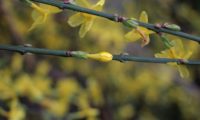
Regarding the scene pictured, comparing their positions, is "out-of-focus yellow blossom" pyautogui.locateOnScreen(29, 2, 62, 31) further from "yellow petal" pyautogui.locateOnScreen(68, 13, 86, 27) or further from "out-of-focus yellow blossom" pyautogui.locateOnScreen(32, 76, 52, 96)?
"out-of-focus yellow blossom" pyautogui.locateOnScreen(32, 76, 52, 96)

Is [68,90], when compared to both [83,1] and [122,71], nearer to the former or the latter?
[122,71]

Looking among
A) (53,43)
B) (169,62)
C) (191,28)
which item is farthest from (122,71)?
(169,62)

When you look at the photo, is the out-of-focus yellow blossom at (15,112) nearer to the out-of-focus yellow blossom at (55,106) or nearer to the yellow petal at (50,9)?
the out-of-focus yellow blossom at (55,106)

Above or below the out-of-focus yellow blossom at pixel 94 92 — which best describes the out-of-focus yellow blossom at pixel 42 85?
below

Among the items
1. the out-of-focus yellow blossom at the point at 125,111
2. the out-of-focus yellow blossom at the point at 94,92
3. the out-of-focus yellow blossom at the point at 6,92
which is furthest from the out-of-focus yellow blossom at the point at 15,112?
the out-of-focus yellow blossom at the point at 125,111

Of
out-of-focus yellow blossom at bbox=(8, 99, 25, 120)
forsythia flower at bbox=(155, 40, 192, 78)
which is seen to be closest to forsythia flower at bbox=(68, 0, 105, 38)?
forsythia flower at bbox=(155, 40, 192, 78)

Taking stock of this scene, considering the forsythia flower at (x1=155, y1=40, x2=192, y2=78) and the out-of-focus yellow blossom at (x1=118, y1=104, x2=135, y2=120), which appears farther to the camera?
the out-of-focus yellow blossom at (x1=118, y1=104, x2=135, y2=120)

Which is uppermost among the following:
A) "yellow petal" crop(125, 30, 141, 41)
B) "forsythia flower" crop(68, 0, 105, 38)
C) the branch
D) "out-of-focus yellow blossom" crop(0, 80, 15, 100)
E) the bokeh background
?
the bokeh background

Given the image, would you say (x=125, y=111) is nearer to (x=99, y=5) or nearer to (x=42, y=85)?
(x=42, y=85)
